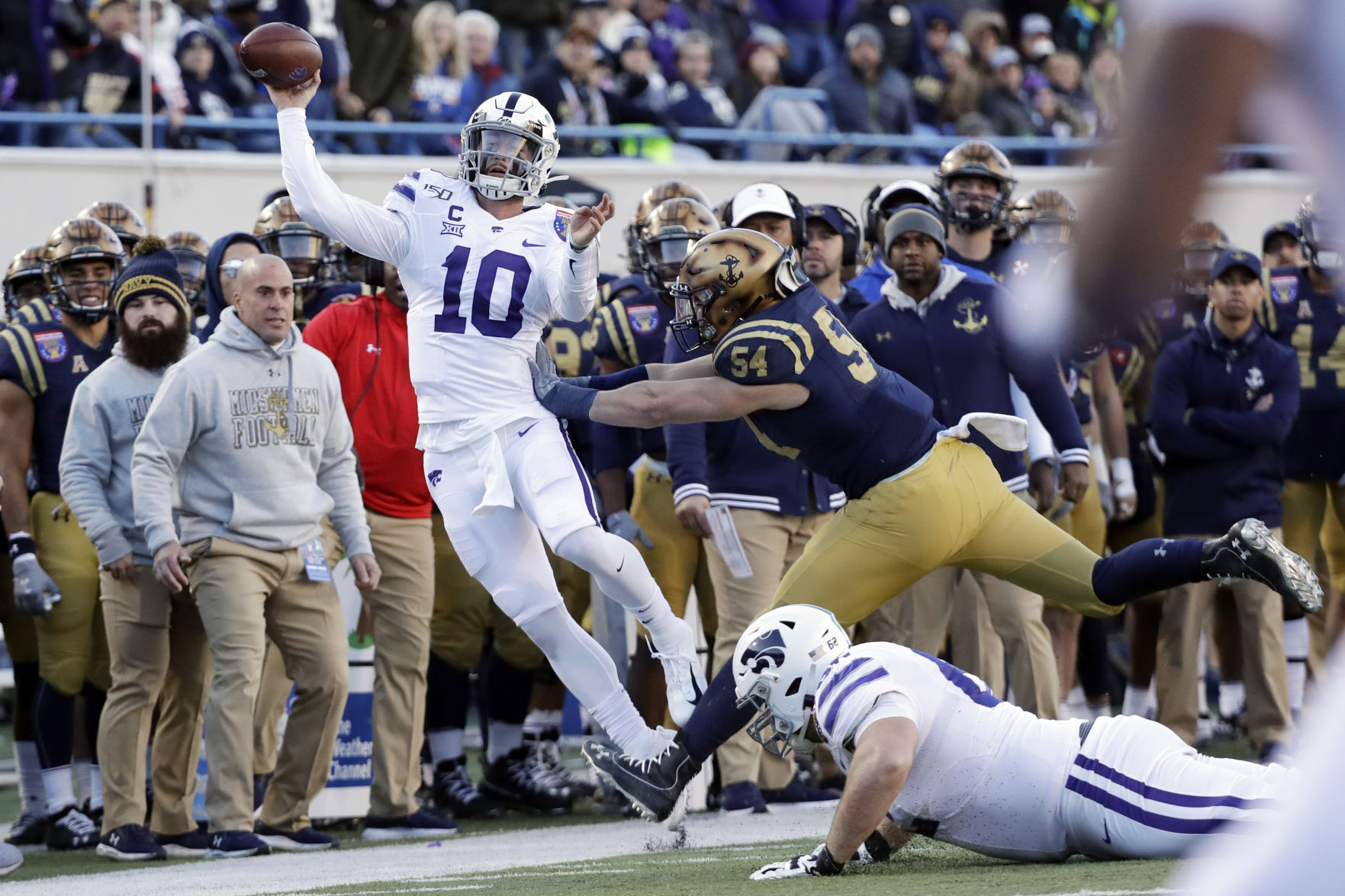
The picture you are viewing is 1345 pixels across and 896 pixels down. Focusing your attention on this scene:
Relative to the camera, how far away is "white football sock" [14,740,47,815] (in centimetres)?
750

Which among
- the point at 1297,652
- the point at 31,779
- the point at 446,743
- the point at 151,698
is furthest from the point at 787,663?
the point at 1297,652

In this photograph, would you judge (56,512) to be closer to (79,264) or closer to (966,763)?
(79,264)

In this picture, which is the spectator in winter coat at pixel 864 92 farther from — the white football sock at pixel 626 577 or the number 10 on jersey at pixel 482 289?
the white football sock at pixel 626 577

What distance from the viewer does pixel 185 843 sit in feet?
22.6

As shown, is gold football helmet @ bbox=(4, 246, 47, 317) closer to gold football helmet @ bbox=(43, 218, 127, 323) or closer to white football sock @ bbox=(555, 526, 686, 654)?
gold football helmet @ bbox=(43, 218, 127, 323)

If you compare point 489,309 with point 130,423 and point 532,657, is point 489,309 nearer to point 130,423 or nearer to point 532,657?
point 130,423

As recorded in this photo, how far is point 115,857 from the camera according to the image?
22.0ft

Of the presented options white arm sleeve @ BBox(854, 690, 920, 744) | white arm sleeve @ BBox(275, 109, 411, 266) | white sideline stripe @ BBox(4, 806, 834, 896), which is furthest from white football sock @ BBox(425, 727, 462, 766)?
white arm sleeve @ BBox(854, 690, 920, 744)

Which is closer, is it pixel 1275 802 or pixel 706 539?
pixel 1275 802

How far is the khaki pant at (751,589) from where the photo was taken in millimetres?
7250

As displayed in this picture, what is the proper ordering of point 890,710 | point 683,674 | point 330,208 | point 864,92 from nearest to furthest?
1. point 890,710
2. point 683,674
3. point 330,208
4. point 864,92

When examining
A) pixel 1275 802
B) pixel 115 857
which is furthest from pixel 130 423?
pixel 1275 802

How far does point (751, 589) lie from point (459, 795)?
1763 millimetres

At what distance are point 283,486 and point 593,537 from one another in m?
1.61
